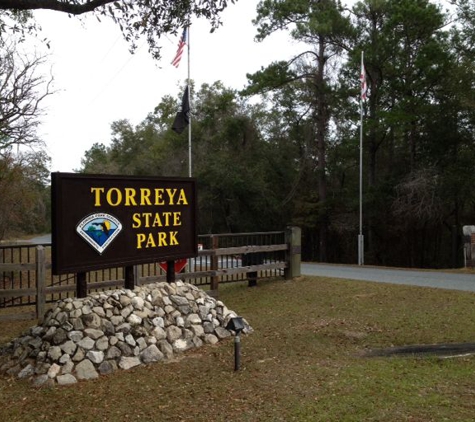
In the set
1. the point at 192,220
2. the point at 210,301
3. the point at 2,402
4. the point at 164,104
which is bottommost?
the point at 2,402

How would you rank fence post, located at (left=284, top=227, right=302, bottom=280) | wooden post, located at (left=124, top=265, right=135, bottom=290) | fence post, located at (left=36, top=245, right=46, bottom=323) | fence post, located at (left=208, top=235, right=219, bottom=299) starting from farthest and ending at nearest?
fence post, located at (left=284, top=227, right=302, bottom=280) → fence post, located at (left=208, top=235, right=219, bottom=299) → fence post, located at (left=36, top=245, right=46, bottom=323) → wooden post, located at (left=124, top=265, right=135, bottom=290)

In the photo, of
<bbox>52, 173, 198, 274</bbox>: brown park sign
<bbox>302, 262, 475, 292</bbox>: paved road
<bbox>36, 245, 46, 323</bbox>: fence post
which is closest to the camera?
<bbox>52, 173, 198, 274</bbox>: brown park sign

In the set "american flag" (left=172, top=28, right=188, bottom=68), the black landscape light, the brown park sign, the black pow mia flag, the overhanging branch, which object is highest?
"american flag" (left=172, top=28, right=188, bottom=68)

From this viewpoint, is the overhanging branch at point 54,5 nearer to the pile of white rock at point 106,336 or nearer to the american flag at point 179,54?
the pile of white rock at point 106,336

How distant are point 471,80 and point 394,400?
22.9 m

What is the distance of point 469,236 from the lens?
15.9 meters

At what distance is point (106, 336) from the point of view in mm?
6441

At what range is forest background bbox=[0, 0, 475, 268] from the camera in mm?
26281

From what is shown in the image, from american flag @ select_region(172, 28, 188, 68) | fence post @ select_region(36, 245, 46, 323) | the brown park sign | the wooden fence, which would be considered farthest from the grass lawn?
american flag @ select_region(172, 28, 188, 68)

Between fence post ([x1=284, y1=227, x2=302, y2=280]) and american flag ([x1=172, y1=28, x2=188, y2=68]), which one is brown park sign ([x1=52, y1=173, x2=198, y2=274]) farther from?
american flag ([x1=172, y1=28, x2=188, y2=68])

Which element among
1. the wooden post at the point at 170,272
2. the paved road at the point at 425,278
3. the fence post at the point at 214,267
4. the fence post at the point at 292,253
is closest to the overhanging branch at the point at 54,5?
the wooden post at the point at 170,272

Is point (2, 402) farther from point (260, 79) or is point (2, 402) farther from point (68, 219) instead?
point (260, 79)

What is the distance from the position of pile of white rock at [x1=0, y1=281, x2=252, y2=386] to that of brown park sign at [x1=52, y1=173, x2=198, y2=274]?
1.80 ft

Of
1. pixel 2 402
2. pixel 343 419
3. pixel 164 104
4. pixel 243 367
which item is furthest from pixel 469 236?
pixel 164 104
